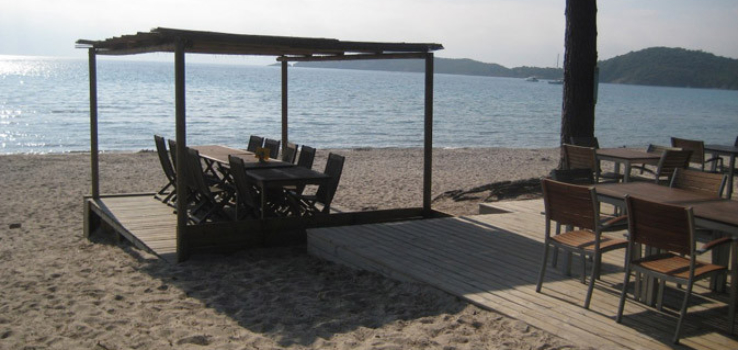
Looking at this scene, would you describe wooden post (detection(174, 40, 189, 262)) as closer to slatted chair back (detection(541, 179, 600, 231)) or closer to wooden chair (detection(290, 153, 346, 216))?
wooden chair (detection(290, 153, 346, 216))

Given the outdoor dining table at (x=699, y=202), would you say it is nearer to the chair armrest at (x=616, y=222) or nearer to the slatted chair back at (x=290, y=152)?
the chair armrest at (x=616, y=222)

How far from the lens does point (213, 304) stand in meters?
4.90

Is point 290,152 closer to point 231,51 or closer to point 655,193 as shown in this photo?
point 231,51

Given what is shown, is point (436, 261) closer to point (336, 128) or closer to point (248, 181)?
point (248, 181)

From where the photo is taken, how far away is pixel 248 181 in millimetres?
6469

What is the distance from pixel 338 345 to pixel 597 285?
1.76 meters

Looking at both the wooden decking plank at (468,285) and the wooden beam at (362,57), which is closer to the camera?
the wooden decking plank at (468,285)

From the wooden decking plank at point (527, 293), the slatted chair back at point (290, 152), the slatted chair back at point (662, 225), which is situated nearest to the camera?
the slatted chair back at point (662, 225)

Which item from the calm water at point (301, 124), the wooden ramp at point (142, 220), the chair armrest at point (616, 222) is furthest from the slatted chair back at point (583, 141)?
the calm water at point (301, 124)

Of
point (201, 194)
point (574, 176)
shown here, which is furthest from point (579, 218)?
point (201, 194)

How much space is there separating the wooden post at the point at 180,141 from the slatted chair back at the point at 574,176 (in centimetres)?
286

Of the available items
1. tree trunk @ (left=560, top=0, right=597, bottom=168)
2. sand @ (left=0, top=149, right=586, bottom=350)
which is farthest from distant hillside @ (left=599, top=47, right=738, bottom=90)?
Result: sand @ (left=0, top=149, right=586, bottom=350)

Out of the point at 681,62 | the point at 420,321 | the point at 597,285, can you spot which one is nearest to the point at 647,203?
the point at 597,285

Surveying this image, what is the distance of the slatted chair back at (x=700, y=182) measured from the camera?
4.91m
